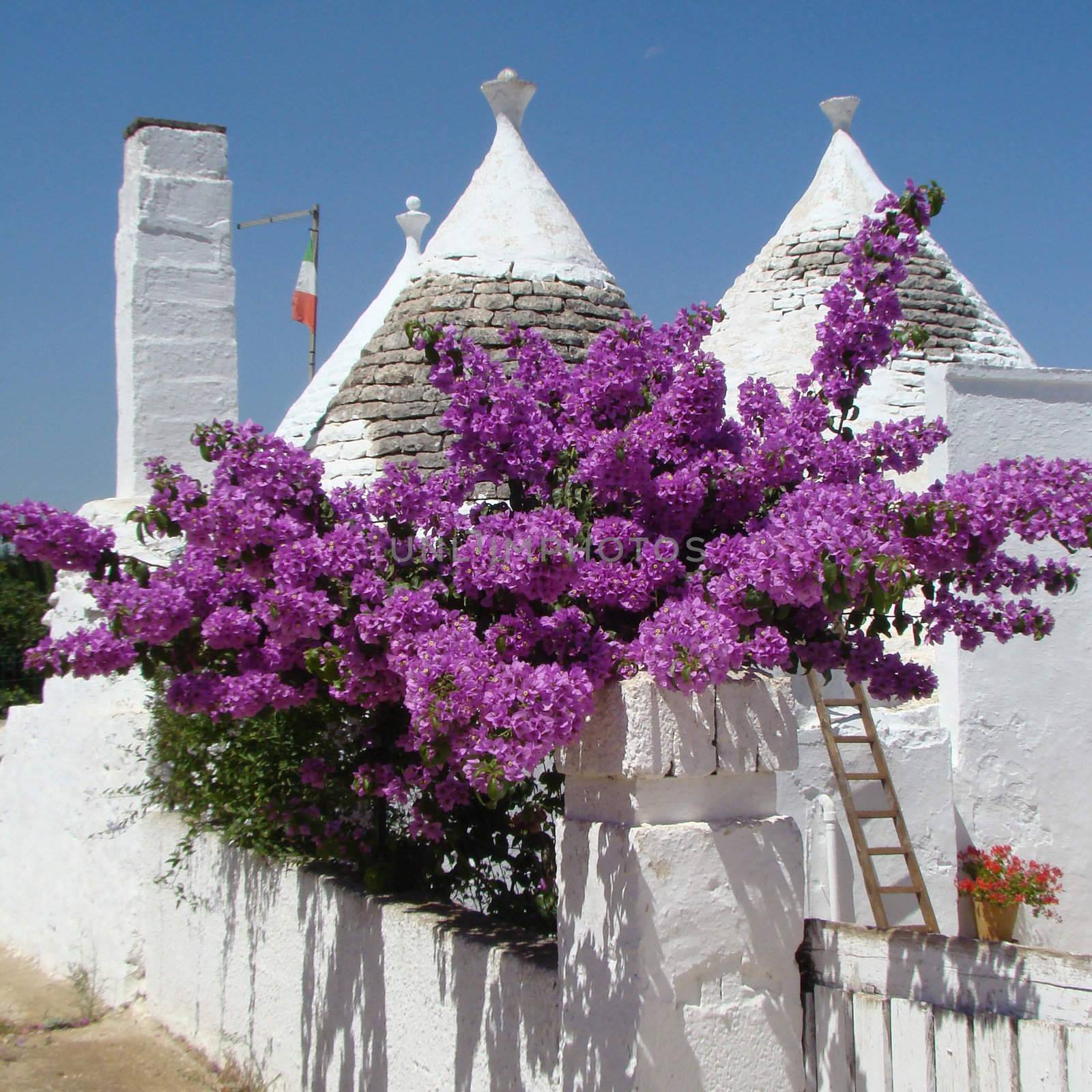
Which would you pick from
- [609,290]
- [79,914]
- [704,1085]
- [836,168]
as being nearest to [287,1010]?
[704,1085]

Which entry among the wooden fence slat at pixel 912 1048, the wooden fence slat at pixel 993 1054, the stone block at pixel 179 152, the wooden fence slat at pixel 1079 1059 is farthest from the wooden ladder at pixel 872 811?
the stone block at pixel 179 152

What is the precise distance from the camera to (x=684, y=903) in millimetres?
A: 2848

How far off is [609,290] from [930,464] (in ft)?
10.6

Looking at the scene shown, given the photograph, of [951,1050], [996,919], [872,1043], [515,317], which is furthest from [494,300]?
[951,1050]

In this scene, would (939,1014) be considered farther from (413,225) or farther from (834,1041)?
(413,225)

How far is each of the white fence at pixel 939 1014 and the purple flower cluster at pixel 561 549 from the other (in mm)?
635

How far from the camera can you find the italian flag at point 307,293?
14617mm

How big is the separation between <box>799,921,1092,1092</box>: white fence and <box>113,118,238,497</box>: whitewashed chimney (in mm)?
5844

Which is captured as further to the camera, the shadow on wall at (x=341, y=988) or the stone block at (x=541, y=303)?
the stone block at (x=541, y=303)

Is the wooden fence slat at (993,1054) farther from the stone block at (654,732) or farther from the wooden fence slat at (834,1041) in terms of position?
the stone block at (654,732)

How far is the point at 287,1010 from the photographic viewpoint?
14.7 ft

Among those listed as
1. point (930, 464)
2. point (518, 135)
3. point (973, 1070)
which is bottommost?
point (973, 1070)

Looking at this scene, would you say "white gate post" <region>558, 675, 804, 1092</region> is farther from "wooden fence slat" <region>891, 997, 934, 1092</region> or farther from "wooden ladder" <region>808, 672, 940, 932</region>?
Answer: "wooden ladder" <region>808, 672, 940, 932</region>

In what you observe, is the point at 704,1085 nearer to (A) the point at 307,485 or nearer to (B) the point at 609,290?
(A) the point at 307,485
